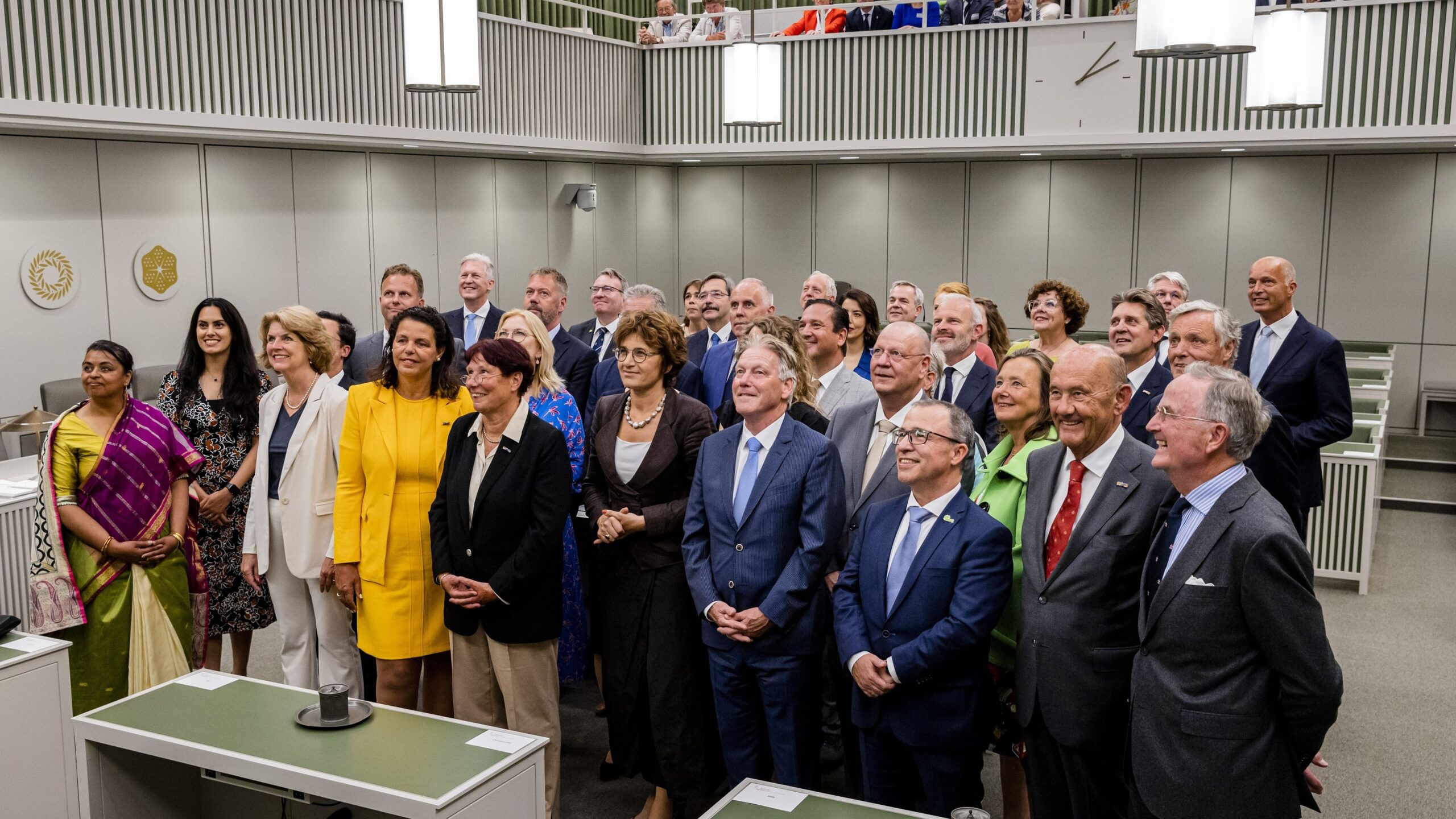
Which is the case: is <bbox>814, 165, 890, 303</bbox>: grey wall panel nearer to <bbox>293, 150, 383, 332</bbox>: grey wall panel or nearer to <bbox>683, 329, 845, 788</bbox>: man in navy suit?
<bbox>293, 150, 383, 332</bbox>: grey wall panel

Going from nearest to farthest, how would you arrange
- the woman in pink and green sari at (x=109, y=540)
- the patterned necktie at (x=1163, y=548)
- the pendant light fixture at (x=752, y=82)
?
1. the patterned necktie at (x=1163, y=548)
2. the woman in pink and green sari at (x=109, y=540)
3. the pendant light fixture at (x=752, y=82)

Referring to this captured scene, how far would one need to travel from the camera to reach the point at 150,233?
9000 mm

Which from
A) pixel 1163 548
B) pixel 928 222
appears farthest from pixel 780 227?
pixel 1163 548

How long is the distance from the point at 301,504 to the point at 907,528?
94.2 inches

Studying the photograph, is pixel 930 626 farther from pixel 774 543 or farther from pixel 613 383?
pixel 613 383

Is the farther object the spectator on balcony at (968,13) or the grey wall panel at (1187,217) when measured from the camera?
the grey wall panel at (1187,217)

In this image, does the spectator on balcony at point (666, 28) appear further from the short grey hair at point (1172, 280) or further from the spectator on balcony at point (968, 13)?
the short grey hair at point (1172, 280)

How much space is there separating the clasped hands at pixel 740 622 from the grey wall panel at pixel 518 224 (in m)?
8.97

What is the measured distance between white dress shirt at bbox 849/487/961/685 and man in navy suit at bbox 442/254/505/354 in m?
3.80

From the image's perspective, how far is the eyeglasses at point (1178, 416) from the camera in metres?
2.76

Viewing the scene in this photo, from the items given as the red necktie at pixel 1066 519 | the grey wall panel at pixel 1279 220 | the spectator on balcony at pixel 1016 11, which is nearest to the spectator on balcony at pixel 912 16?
the spectator on balcony at pixel 1016 11

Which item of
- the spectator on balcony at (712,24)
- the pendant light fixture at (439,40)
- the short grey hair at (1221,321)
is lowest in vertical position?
the short grey hair at (1221,321)

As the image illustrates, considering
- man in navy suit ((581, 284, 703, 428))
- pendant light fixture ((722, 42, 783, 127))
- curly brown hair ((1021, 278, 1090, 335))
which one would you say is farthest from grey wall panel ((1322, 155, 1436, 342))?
man in navy suit ((581, 284, 703, 428))

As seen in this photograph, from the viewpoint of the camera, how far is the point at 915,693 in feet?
10.9
